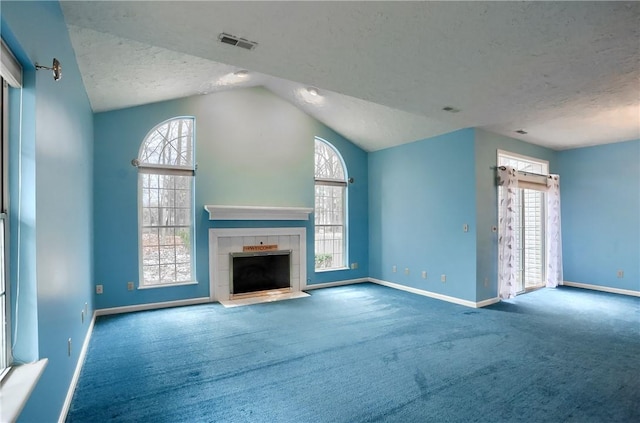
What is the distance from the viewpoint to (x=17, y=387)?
4.24 feet

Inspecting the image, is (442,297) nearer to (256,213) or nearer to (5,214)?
(256,213)

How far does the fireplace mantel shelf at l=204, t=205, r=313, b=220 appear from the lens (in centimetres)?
484

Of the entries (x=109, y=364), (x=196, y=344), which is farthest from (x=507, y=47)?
(x=109, y=364)

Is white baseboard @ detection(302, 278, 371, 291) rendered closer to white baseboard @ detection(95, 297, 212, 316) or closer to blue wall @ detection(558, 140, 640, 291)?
white baseboard @ detection(95, 297, 212, 316)

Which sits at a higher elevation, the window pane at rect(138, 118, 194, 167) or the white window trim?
the window pane at rect(138, 118, 194, 167)

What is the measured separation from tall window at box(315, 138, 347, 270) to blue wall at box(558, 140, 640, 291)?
13.5 ft

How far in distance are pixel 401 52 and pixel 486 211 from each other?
3.04 metres

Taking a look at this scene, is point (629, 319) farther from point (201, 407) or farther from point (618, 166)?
point (201, 407)

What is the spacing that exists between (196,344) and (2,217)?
2.23m

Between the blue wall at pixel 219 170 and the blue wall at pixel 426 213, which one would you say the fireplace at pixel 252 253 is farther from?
the blue wall at pixel 426 213

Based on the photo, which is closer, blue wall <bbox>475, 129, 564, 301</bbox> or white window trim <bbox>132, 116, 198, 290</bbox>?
white window trim <bbox>132, 116, 198, 290</bbox>

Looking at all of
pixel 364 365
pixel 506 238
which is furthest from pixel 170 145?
pixel 506 238

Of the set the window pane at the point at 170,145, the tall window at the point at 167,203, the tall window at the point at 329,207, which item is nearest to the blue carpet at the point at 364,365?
the tall window at the point at 167,203

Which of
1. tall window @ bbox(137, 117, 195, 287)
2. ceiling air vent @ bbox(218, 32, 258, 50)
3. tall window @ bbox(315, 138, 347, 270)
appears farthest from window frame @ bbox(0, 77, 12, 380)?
tall window @ bbox(315, 138, 347, 270)
